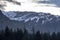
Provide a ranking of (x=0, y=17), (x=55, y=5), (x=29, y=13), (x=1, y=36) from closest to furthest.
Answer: (x=1, y=36)
(x=0, y=17)
(x=55, y=5)
(x=29, y=13)

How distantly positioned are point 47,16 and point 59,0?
213 centimetres

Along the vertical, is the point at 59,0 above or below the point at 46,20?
above

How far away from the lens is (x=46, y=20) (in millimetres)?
27156

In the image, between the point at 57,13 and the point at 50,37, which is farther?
the point at 57,13

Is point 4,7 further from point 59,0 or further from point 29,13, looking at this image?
point 59,0

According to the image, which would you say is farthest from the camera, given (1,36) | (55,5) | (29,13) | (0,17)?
(29,13)

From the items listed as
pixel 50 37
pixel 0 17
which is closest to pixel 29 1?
pixel 0 17

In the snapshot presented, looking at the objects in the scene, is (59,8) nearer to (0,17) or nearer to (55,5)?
(55,5)

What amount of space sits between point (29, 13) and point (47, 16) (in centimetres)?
165

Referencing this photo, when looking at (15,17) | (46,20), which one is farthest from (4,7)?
(46,20)

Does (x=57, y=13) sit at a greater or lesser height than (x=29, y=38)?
lesser

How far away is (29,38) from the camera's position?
56.3 feet

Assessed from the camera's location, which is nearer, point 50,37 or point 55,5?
point 50,37

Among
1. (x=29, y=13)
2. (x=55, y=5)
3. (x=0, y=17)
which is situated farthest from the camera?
(x=29, y=13)
